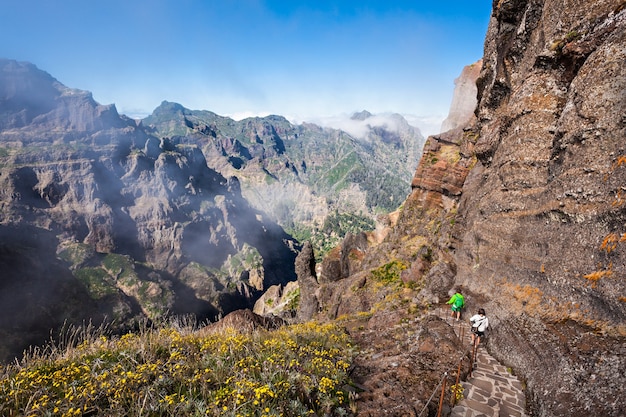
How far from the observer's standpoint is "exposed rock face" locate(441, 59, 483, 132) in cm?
6919

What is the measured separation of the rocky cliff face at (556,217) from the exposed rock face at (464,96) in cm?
5209

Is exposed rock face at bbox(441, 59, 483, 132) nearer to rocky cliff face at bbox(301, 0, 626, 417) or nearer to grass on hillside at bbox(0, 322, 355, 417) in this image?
rocky cliff face at bbox(301, 0, 626, 417)

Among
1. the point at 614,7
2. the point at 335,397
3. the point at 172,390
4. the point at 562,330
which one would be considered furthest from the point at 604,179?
the point at 172,390

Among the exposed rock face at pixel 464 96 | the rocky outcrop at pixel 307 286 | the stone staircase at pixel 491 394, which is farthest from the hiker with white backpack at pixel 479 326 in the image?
the exposed rock face at pixel 464 96

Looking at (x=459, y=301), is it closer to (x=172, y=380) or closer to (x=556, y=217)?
(x=556, y=217)

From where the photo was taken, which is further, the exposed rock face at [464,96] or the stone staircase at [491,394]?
the exposed rock face at [464,96]

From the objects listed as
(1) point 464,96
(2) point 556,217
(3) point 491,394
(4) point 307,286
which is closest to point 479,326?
(3) point 491,394

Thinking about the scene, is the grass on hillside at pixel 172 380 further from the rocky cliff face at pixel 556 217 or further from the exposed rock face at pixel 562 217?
the exposed rock face at pixel 562 217

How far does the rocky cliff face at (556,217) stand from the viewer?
9258 mm

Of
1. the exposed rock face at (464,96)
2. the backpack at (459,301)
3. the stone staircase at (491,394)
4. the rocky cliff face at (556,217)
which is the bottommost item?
the stone staircase at (491,394)

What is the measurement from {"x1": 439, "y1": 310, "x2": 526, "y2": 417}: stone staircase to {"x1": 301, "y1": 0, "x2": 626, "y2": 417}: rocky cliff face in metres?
0.45

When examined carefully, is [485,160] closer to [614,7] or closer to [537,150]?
[537,150]

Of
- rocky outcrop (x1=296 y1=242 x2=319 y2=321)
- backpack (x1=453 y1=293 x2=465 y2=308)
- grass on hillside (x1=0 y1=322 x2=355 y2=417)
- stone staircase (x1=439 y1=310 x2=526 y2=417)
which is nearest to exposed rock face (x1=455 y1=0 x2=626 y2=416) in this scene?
stone staircase (x1=439 y1=310 x2=526 y2=417)

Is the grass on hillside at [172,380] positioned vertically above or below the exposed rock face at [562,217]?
below
